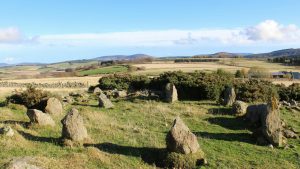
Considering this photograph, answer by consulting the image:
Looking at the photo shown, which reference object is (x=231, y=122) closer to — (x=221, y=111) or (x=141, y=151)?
(x=221, y=111)

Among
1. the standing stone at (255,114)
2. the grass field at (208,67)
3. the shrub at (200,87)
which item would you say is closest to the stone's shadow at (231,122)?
the standing stone at (255,114)

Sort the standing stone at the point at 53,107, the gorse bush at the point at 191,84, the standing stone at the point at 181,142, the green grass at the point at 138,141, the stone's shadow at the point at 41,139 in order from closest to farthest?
the green grass at the point at 138,141 → the standing stone at the point at 181,142 → the stone's shadow at the point at 41,139 → the standing stone at the point at 53,107 → the gorse bush at the point at 191,84

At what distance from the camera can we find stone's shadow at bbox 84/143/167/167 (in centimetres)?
1871

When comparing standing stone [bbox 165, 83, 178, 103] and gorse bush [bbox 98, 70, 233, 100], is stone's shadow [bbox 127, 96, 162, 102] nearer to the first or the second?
standing stone [bbox 165, 83, 178, 103]

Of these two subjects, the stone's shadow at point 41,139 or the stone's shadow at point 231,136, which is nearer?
the stone's shadow at point 41,139

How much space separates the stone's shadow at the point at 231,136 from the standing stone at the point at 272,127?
3.48 feet

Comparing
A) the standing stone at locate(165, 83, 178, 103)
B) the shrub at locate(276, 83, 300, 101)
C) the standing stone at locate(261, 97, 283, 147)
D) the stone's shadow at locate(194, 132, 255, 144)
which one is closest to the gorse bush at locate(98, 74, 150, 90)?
the standing stone at locate(165, 83, 178, 103)

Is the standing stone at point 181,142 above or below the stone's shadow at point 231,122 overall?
above

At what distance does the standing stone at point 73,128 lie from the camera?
20.1 metres

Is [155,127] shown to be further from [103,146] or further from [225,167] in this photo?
[225,167]

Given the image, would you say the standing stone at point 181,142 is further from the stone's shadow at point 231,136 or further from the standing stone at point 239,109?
the standing stone at point 239,109

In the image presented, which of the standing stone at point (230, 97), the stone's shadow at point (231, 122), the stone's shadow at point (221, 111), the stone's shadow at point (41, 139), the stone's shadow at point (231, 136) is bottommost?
the stone's shadow at point (231, 136)

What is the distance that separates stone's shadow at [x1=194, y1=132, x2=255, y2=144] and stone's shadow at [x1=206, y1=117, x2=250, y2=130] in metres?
1.75

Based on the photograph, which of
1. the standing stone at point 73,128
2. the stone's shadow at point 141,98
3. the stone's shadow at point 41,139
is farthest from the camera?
the stone's shadow at point 141,98
